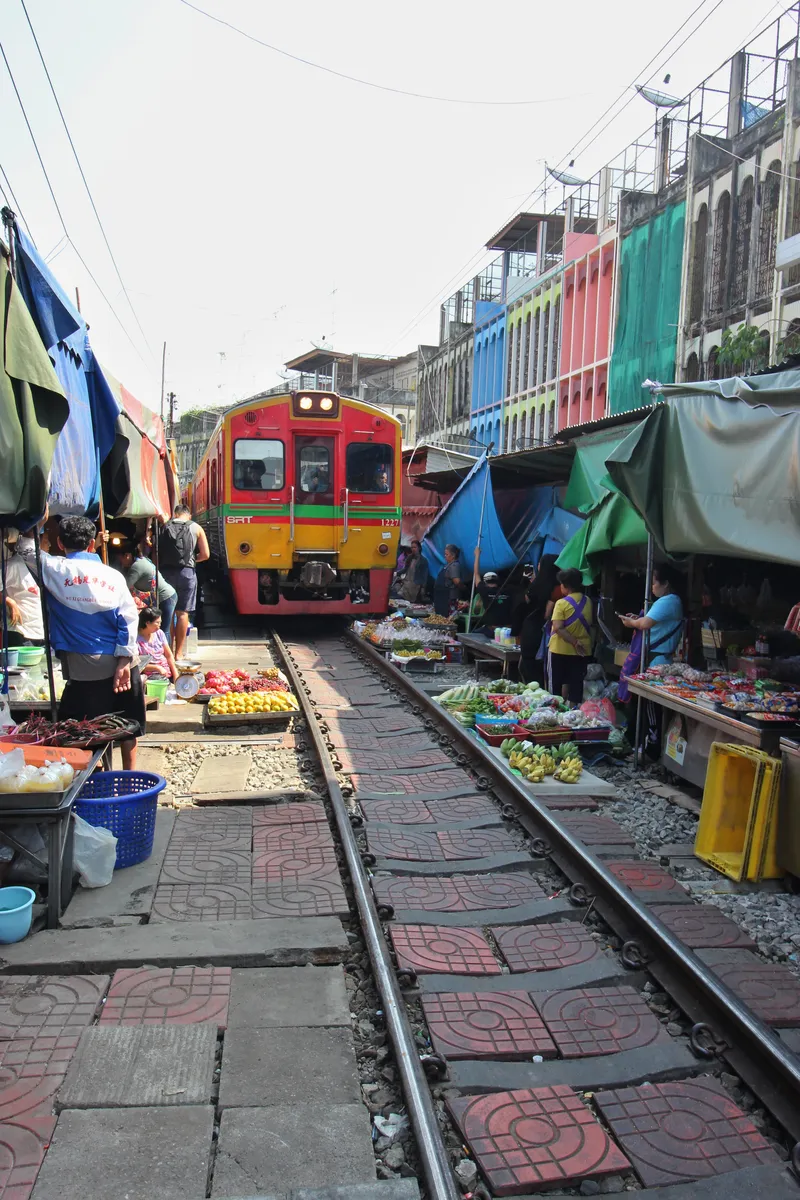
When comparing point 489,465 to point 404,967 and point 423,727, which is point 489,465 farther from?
point 404,967

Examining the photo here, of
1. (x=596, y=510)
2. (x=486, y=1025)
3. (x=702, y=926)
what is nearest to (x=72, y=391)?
(x=486, y=1025)

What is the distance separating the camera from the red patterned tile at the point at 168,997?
3.52 meters

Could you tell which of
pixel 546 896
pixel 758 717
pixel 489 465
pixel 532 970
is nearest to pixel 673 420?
pixel 758 717

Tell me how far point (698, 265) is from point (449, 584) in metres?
8.29

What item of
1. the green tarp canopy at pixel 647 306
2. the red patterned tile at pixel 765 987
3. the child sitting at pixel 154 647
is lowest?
the red patterned tile at pixel 765 987

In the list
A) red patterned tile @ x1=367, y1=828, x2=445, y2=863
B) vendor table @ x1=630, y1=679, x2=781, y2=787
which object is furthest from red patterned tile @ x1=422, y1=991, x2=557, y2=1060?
vendor table @ x1=630, y1=679, x2=781, y2=787

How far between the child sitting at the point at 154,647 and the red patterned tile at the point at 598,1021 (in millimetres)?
5473

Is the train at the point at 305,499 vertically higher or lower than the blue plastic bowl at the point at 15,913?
higher

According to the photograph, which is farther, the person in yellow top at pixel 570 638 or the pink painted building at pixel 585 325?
the pink painted building at pixel 585 325

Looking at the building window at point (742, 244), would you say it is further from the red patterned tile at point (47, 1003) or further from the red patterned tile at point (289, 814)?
the red patterned tile at point (47, 1003)

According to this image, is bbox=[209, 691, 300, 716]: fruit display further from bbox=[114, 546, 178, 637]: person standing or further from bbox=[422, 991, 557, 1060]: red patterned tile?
bbox=[422, 991, 557, 1060]: red patterned tile

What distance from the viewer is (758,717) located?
550 cm

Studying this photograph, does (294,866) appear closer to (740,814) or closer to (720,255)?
(740,814)

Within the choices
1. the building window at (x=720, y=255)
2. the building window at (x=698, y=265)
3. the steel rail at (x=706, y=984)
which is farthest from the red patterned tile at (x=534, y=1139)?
the building window at (x=698, y=265)
